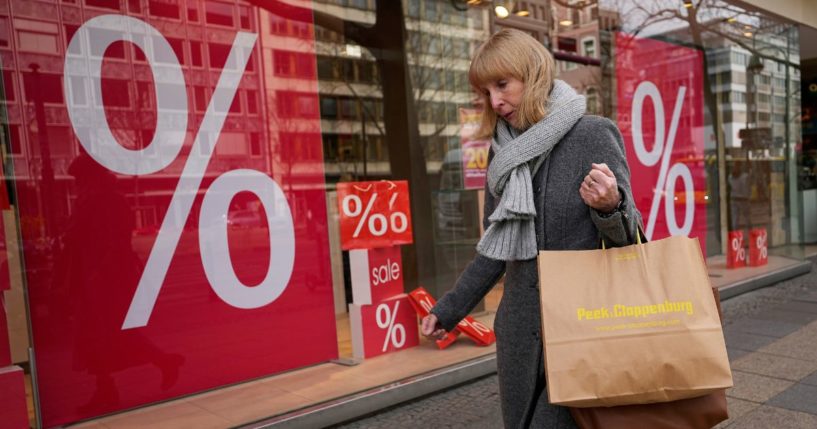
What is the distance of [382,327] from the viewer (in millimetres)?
5016

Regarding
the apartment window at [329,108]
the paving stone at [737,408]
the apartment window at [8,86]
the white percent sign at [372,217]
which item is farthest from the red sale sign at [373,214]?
the paving stone at [737,408]

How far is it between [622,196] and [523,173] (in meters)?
0.30

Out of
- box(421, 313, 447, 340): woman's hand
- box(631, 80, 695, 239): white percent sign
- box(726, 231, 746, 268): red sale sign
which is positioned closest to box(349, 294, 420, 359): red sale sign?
box(421, 313, 447, 340): woman's hand

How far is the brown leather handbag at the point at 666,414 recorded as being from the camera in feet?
5.28

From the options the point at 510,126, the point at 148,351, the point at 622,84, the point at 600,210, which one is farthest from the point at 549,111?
the point at 622,84

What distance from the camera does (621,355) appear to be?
1567 mm

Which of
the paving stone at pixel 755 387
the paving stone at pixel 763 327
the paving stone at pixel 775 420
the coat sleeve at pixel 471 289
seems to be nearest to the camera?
the coat sleeve at pixel 471 289

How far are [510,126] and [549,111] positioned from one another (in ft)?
0.55

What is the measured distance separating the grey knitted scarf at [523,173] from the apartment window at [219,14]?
3.23 metres

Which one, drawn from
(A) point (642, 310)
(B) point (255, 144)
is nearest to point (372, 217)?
(B) point (255, 144)

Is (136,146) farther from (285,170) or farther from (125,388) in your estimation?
(125,388)

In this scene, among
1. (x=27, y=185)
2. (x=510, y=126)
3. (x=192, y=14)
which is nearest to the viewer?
(x=510, y=126)

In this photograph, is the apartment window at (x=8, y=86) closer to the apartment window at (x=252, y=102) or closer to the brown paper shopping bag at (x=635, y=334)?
the apartment window at (x=252, y=102)

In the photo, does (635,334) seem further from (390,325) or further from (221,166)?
(390,325)
